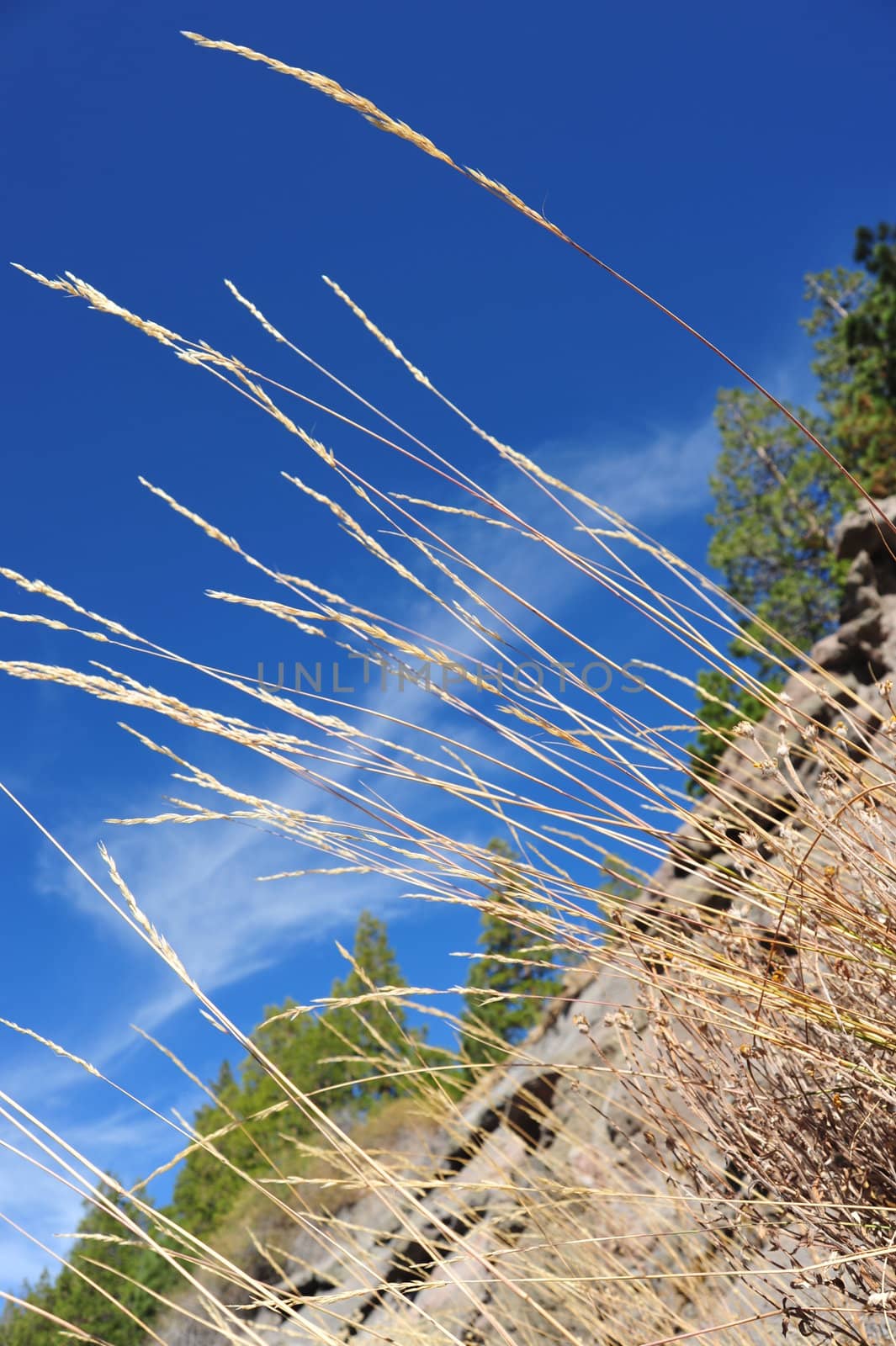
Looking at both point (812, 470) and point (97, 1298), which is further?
point (97, 1298)

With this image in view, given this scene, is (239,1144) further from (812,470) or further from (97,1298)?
(812,470)

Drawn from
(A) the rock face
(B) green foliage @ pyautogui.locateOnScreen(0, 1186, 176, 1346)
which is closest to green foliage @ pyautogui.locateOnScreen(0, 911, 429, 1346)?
(B) green foliage @ pyautogui.locateOnScreen(0, 1186, 176, 1346)

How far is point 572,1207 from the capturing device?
337cm

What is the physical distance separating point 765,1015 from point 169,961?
0.75 meters

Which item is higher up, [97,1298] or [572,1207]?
[572,1207]

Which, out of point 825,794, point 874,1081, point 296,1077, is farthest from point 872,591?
point 296,1077

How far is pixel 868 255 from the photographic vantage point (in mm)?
15445

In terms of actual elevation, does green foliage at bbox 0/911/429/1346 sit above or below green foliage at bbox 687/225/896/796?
below

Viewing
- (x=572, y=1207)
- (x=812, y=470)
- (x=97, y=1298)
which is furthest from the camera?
(x=97, y=1298)

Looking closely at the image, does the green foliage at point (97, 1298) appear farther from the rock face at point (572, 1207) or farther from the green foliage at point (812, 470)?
the green foliage at point (812, 470)

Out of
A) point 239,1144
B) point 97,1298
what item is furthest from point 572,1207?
point 97,1298

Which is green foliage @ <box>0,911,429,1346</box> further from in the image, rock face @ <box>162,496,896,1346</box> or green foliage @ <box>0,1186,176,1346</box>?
rock face @ <box>162,496,896,1346</box>

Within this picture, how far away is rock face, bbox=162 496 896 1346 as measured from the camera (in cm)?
102

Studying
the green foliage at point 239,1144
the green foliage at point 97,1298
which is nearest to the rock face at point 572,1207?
the green foliage at point 239,1144
